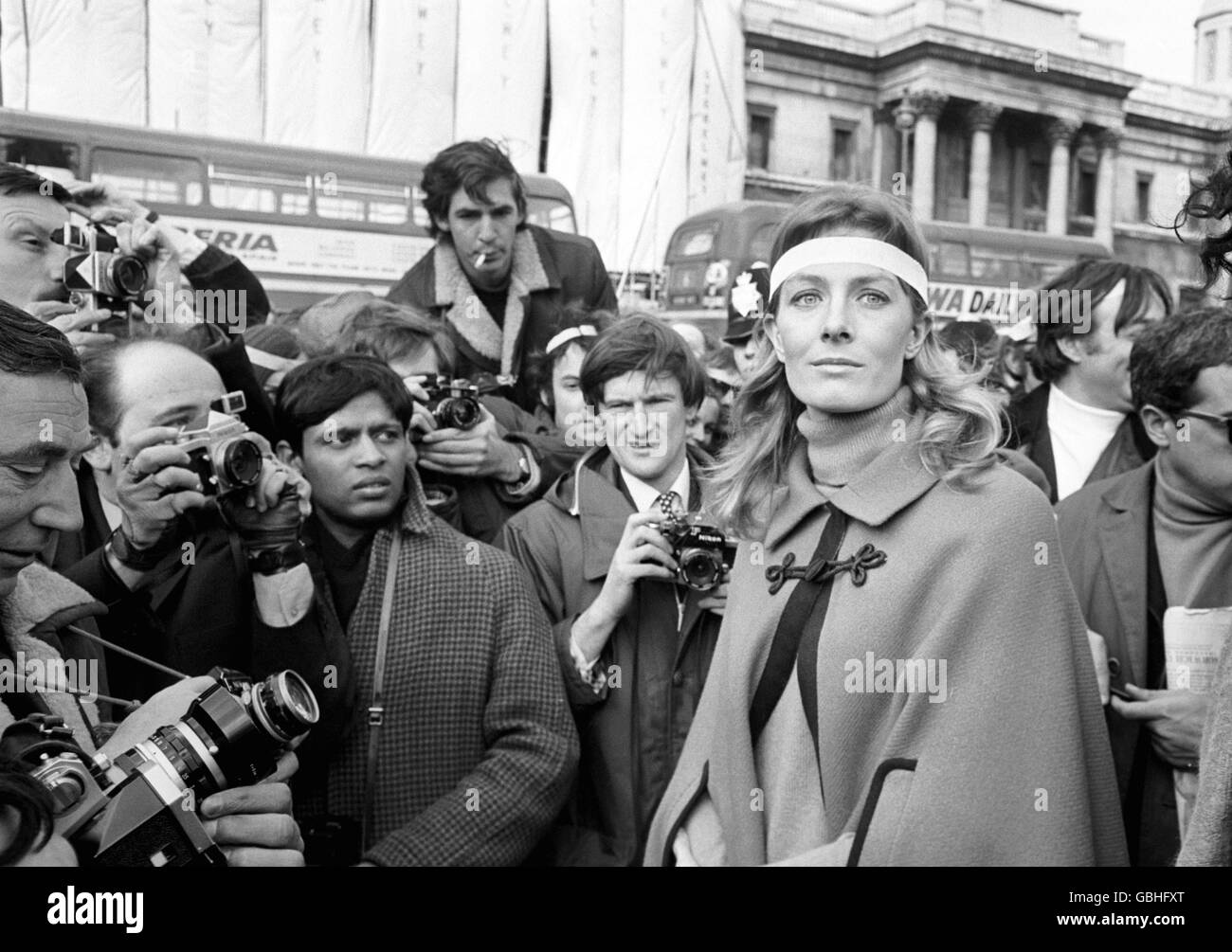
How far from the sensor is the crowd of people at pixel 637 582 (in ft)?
5.94

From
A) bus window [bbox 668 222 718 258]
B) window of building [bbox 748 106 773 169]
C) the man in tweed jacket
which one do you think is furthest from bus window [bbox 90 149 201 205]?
window of building [bbox 748 106 773 169]

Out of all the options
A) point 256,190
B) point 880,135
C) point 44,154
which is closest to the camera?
point 44,154

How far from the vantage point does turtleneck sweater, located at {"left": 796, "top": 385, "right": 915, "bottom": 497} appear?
2.04 meters

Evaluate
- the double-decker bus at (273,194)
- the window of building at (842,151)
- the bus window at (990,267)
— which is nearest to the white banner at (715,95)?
the double-decker bus at (273,194)

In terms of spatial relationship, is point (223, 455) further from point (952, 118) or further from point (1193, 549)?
point (952, 118)

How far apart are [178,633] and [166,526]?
8.7 inches

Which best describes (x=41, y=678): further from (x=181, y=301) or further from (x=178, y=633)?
(x=181, y=301)

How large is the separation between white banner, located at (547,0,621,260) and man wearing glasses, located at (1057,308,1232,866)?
7.38 metres

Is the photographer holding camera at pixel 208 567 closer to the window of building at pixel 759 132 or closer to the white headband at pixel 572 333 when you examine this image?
the white headband at pixel 572 333

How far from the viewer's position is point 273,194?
12836 millimetres

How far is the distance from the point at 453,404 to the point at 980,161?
96.5 feet

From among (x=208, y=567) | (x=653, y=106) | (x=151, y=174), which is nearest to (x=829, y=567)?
(x=208, y=567)

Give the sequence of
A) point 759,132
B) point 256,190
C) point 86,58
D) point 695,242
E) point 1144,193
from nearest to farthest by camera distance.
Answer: point 86,58
point 256,190
point 1144,193
point 695,242
point 759,132
